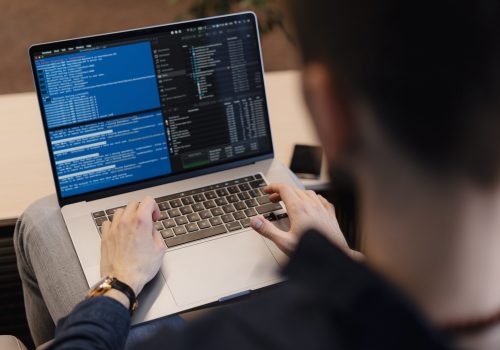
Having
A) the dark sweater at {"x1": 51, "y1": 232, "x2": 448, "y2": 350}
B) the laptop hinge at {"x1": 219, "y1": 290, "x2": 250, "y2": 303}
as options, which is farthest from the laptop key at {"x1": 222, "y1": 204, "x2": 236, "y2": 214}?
the dark sweater at {"x1": 51, "y1": 232, "x2": 448, "y2": 350}

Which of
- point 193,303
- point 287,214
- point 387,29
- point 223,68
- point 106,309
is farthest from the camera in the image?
point 223,68

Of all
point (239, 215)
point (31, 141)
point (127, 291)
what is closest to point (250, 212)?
point (239, 215)

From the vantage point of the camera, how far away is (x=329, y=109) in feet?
1.81

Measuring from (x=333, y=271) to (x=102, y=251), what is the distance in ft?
2.33

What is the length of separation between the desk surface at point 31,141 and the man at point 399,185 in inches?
30.9

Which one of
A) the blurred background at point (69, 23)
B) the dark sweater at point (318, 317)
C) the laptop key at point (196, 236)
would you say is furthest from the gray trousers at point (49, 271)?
the blurred background at point (69, 23)

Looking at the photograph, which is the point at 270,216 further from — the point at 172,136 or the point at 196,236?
the point at 172,136

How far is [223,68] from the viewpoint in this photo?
137 centimetres

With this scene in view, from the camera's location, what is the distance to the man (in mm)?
481

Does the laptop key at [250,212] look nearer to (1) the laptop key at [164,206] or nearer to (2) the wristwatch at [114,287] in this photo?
(1) the laptop key at [164,206]

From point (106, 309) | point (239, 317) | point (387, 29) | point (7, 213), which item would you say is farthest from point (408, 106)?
point (7, 213)

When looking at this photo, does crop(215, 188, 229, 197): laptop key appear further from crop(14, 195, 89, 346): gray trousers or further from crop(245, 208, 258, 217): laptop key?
crop(14, 195, 89, 346): gray trousers

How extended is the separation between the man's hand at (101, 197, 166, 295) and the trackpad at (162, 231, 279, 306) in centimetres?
4

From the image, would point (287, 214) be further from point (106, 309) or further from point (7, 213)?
point (7, 213)
